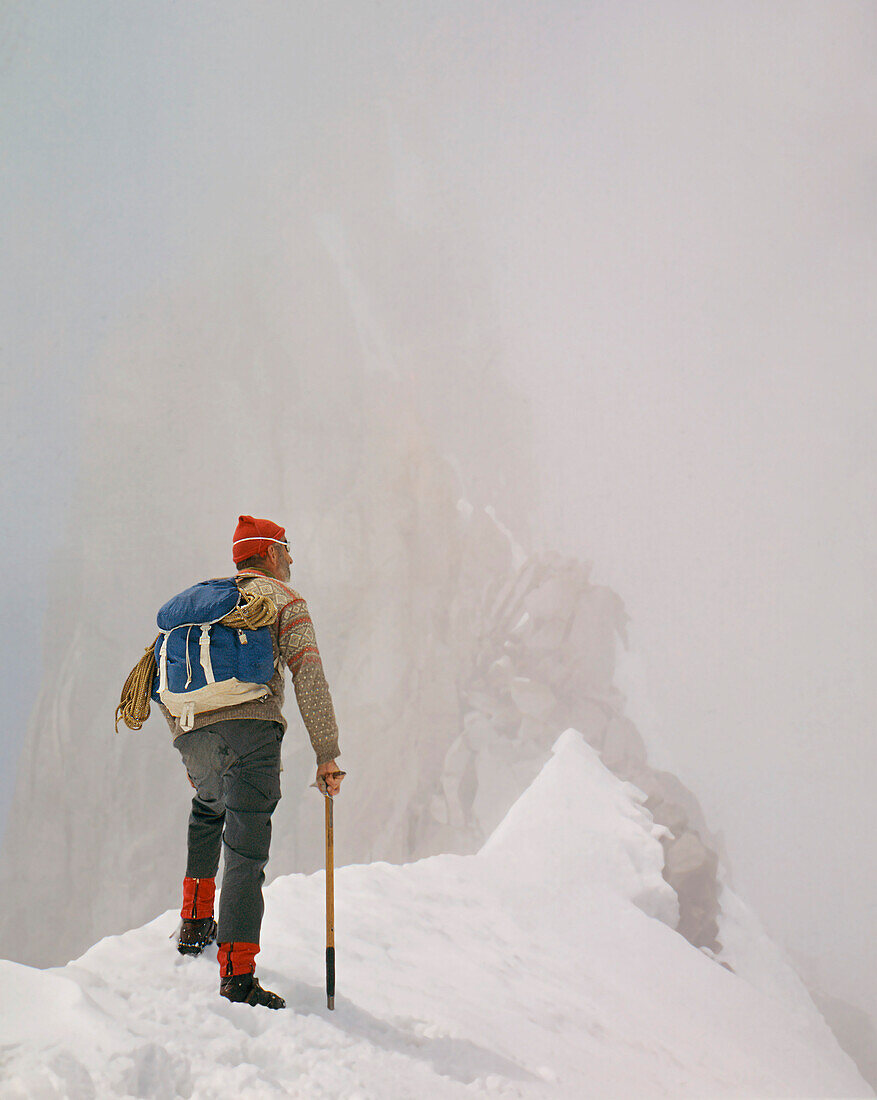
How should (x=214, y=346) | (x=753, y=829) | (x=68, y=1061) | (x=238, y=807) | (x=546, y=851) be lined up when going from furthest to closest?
(x=214, y=346)
(x=753, y=829)
(x=546, y=851)
(x=238, y=807)
(x=68, y=1061)

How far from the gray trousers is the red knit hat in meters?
0.54

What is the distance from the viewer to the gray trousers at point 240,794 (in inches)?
65.7

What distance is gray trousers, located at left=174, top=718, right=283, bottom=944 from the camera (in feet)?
5.48

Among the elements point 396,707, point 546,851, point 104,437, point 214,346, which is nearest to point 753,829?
point 396,707

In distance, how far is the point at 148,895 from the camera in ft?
61.9

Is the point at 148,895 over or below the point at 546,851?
below

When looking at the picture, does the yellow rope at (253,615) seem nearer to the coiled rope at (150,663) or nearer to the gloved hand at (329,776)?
the coiled rope at (150,663)

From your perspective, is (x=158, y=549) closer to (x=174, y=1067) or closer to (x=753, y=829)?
(x=753, y=829)

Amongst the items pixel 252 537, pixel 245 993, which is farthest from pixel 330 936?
pixel 252 537

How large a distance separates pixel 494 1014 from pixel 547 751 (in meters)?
13.7

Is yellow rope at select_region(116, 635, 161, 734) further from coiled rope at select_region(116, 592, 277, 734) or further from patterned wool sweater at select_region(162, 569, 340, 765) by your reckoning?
patterned wool sweater at select_region(162, 569, 340, 765)

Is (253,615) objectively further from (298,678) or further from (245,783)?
(245,783)

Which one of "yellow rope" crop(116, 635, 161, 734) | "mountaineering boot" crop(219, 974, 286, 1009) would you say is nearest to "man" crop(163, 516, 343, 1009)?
"mountaineering boot" crop(219, 974, 286, 1009)

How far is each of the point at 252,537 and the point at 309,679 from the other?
52cm
